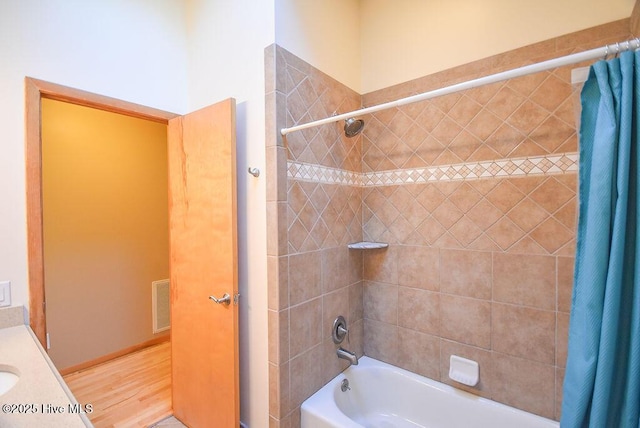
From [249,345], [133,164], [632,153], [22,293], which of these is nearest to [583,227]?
[632,153]

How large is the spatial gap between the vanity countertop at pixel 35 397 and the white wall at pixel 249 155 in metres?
0.82

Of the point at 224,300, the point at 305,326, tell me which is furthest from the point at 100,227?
the point at 305,326

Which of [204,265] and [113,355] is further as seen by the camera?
[113,355]

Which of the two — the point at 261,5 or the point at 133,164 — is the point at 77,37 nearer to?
the point at 261,5

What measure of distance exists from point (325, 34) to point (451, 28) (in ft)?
2.49

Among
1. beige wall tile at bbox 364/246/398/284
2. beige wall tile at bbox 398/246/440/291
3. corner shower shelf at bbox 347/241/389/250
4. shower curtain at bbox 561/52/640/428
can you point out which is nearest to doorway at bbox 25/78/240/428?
corner shower shelf at bbox 347/241/389/250

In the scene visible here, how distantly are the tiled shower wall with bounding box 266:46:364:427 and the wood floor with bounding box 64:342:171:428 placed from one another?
3.98 feet

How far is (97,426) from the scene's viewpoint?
1.85 m

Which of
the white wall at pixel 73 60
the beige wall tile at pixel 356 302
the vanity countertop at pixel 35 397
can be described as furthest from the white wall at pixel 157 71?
the beige wall tile at pixel 356 302

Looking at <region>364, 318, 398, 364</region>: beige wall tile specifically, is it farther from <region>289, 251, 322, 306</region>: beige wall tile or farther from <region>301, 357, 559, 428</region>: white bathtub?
<region>289, 251, 322, 306</region>: beige wall tile

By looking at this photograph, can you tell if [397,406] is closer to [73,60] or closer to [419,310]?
[419,310]

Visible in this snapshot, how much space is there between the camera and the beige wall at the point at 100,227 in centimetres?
241

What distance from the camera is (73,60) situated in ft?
4.80

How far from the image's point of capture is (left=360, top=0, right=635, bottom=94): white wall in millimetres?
1339
